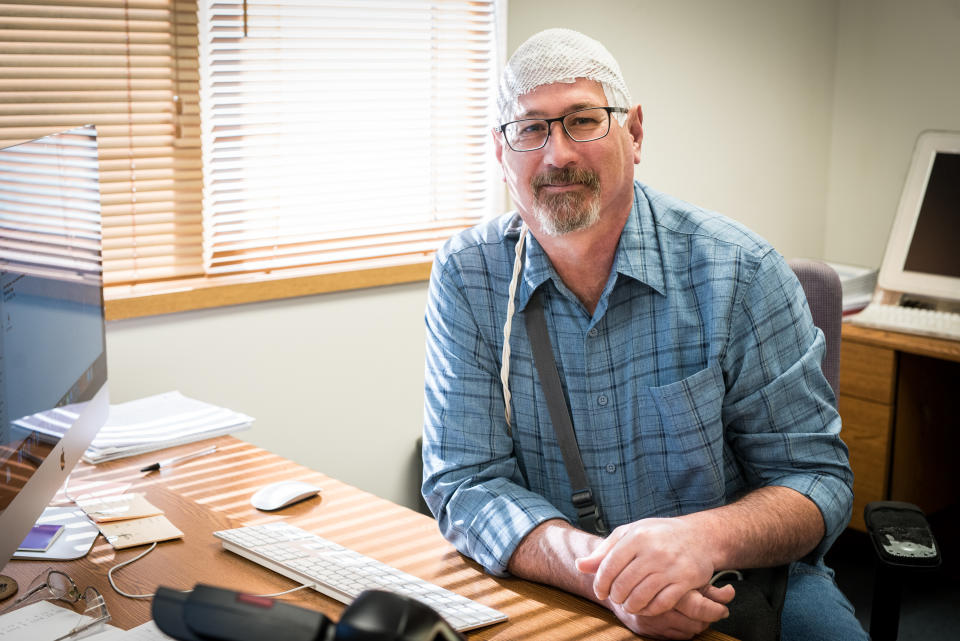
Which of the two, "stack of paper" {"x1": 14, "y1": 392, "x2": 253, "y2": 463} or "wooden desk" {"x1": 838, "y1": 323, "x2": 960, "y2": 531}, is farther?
"wooden desk" {"x1": 838, "y1": 323, "x2": 960, "y2": 531}

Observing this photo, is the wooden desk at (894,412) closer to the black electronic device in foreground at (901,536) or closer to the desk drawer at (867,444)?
the desk drawer at (867,444)

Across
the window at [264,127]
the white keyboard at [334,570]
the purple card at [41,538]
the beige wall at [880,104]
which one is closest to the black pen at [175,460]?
the purple card at [41,538]

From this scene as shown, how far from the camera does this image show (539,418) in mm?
1590

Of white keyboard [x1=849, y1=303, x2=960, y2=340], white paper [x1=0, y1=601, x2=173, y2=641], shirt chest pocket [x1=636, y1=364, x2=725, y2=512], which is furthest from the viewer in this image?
white keyboard [x1=849, y1=303, x2=960, y2=340]

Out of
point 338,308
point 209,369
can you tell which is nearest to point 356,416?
point 338,308

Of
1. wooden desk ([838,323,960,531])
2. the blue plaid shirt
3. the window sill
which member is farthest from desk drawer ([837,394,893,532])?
the blue plaid shirt

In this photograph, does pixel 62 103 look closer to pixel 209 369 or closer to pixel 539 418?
pixel 209 369

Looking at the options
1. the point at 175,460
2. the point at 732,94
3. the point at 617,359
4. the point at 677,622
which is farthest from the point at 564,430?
the point at 732,94

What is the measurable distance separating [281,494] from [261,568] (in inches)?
10.1

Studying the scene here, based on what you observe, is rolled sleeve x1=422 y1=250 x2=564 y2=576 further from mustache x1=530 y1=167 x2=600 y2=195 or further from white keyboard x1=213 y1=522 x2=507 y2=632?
mustache x1=530 y1=167 x2=600 y2=195

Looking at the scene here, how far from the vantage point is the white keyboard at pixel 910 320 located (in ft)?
9.31

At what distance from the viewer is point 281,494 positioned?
159 cm

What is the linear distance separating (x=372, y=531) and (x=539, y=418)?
32cm

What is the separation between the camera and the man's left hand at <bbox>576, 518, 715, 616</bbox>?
3.87 ft
